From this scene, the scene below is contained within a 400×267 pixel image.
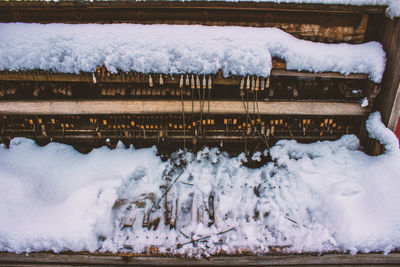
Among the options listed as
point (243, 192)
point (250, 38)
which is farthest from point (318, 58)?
point (243, 192)

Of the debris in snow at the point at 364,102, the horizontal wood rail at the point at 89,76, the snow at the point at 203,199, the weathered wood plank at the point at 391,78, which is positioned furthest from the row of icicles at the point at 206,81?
the weathered wood plank at the point at 391,78

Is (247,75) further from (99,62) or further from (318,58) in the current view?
(99,62)

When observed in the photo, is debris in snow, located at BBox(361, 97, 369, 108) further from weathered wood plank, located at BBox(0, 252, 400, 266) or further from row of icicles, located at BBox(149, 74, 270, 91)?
weathered wood plank, located at BBox(0, 252, 400, 266)

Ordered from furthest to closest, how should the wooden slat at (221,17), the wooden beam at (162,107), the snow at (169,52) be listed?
the wooden beam at (162,107)
the wooden slat at (221,17)
the snow at (169,52)

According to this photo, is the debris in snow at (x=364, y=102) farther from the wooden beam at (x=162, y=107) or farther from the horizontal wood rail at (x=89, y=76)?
the horizontal wood rail at (x=89, y=76)

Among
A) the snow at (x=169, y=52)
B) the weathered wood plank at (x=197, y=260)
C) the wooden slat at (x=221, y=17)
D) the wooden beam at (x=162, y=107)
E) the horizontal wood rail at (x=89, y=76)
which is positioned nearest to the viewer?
the weathered wood plank at (x=197, y=260)

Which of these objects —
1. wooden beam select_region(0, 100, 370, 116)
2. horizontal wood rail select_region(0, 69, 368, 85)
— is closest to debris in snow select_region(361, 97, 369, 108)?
wooden beam select_region(0, 100, 370, 116)
